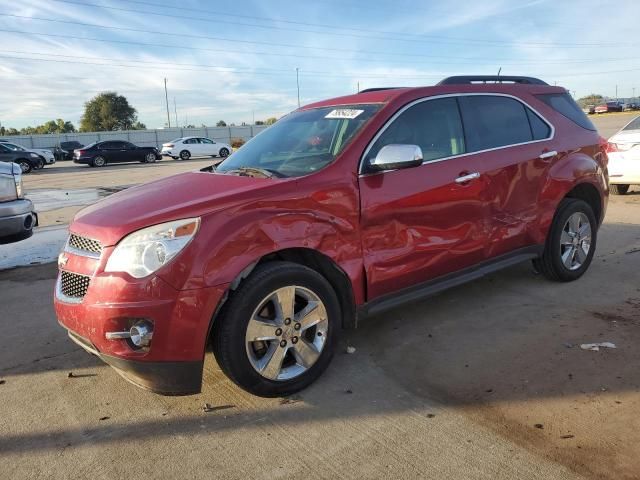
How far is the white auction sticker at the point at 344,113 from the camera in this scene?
399 cm

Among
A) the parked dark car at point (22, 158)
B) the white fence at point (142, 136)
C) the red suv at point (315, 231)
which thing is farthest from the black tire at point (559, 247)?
the white fence at point (142, 136)

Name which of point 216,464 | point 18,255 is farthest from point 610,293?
point 18,255

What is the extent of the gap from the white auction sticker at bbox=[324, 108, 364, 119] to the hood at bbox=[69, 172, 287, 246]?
0.91m

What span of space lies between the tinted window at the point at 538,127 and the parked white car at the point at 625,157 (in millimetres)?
5675

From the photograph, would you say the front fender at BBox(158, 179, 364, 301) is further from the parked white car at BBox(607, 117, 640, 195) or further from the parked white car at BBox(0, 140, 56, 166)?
the parked white car at BBox(0, 140, 56, 166)

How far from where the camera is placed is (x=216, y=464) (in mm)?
2691

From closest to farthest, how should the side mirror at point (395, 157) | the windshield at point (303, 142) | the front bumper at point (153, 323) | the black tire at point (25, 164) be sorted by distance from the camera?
the front bumper at point (153, 323) → the side mirror at point (395, 157) → the windshield at point (303, 142) → the black tire at point (25, 164)

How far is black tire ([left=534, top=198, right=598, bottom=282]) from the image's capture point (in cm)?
500

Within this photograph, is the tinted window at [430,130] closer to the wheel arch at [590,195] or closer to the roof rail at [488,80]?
the roof rail at [488,80]

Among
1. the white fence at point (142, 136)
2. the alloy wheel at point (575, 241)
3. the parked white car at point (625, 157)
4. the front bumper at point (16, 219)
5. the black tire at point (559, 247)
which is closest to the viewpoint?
the black tire at point (559, 247)

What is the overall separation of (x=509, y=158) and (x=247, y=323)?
8.83 ft

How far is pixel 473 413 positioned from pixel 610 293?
2.62 m

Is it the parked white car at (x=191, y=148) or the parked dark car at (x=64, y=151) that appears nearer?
the parked white car at (x=191, y=148)

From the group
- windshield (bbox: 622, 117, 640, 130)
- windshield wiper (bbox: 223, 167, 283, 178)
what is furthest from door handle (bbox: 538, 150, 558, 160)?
windshield (bbox: 622, 117, 640, 130)
